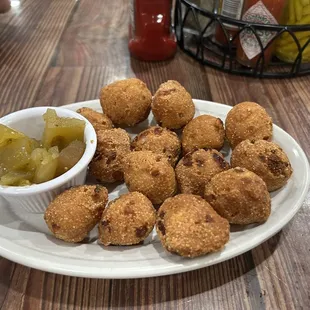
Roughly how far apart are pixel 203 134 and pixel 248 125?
115 millimetres

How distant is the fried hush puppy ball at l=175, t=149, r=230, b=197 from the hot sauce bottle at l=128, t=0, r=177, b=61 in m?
0.82

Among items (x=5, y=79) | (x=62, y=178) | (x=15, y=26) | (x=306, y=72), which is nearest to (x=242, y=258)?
(x=62, y=178)

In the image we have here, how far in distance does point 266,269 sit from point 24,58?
139cm

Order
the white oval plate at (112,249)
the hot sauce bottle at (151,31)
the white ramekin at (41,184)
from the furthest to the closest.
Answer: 1. the hot sauce bottle at (151,31)
2. the white ramekin at (41,184)
3. the white oval plate at (112,249)

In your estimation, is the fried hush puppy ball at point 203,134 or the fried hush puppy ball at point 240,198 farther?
the fried hush puppy ball at point 203,134

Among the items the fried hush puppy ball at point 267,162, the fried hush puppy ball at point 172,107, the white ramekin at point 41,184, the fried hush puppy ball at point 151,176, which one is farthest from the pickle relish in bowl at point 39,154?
the fried hush puppy ball at point 267,162

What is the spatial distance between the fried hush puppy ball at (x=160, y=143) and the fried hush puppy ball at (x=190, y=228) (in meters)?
0.20

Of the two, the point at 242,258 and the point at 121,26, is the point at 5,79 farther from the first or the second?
the point at 242,258

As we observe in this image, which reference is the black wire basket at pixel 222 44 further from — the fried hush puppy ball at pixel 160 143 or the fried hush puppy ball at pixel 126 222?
the fried hush puppy ball at pixel 126 222

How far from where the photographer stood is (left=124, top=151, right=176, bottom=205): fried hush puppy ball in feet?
2.75

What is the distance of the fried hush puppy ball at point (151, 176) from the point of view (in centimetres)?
84

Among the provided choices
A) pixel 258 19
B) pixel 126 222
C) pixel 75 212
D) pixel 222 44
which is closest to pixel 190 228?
pixel 126 222

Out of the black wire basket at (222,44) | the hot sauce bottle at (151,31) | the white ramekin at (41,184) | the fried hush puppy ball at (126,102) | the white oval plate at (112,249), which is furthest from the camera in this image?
the hot sauce bottle at (151,31)

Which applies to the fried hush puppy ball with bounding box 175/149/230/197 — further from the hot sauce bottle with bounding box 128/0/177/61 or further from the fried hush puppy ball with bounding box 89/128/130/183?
the hot sauce bottle with bounding box 128/0/177/61
